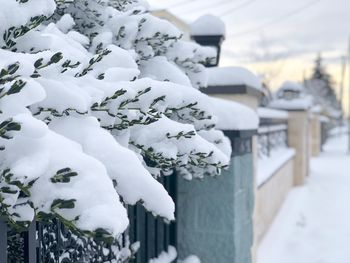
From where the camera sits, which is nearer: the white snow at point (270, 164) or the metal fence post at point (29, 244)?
the metal fence post at point (29, 244)

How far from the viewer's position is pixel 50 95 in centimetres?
180

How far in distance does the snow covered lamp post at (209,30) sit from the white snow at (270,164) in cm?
262

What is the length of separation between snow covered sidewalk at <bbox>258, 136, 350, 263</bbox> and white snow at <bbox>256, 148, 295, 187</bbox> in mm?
858

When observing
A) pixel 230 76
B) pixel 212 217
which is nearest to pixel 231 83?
pixel 230 76

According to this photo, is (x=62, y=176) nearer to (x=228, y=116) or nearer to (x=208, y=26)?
(x=228, y=116)

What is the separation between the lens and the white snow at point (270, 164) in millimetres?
7148

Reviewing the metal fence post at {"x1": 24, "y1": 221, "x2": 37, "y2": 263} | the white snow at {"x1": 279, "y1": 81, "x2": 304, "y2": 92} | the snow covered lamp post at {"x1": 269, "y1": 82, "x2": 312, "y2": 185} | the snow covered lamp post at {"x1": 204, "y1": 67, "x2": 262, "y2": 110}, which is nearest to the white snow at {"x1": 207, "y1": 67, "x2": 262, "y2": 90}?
the snow covered lamp post at {"x1": 204, "y1": 67, "x2": 262, "y2": 110}

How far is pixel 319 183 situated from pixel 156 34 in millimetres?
11168

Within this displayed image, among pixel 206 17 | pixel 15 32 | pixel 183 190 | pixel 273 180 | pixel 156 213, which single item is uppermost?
pixel 206 17

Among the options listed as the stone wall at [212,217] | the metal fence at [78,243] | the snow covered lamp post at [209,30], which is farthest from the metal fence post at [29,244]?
the snow covered lamp post at [209,30]

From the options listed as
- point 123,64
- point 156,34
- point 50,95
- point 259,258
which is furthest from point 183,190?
point 259,258

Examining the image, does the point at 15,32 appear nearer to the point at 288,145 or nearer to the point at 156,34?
the point at 156,34

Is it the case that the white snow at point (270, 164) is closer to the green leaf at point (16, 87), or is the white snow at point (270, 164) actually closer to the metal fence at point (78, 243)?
the metal fence at point (78, 243)

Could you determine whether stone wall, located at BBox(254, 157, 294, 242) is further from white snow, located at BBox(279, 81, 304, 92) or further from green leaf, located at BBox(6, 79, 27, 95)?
green leaf, located at BBox(6, 79, 27, 95)
